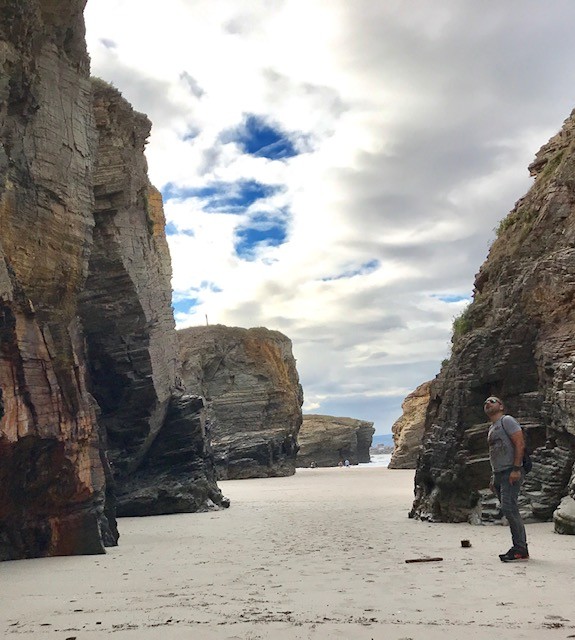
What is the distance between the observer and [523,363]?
13.9 meters

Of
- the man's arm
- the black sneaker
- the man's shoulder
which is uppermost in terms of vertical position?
the man's shoulder

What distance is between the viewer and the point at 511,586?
6332 mm

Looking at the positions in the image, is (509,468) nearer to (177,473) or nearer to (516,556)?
(516,556)

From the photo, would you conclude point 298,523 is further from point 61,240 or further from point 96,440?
point 61,240

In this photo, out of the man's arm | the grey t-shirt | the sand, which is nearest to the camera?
the sand

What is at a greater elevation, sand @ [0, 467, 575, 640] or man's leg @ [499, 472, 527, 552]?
man's leg @ [499, 472, 527, 552]

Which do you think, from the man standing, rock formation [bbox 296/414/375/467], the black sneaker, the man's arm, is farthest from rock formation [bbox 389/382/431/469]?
the black sneaker

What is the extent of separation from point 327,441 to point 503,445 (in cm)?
6580

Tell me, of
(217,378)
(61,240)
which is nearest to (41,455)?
(61,240)

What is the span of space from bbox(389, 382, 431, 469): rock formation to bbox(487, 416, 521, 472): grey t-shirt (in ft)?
141

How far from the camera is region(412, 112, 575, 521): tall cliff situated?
12.1 meters

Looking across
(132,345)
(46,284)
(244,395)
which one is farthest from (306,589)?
(244,395)

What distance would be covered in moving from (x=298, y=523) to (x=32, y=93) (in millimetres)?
11193

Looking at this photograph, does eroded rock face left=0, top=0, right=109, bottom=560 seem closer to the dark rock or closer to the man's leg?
the man's leg
